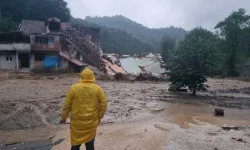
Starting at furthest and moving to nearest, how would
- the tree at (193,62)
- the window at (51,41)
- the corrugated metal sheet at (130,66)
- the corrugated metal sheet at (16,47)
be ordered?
the corrugated metal sheet at (130,66), the window at (51,41), the corrugated metal sheet at (16,47), the tree at (193,62)

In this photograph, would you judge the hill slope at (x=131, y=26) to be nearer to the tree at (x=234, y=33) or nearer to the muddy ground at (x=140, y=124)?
the tree at (x=234, y=33)

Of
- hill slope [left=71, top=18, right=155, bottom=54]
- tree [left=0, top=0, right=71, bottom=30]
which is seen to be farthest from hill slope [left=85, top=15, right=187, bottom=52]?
tree [left=0, top=0, right=71, bottom=30]

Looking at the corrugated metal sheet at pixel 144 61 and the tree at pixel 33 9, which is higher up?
the tree at pixel 33 9

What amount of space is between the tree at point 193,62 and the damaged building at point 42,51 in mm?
16977

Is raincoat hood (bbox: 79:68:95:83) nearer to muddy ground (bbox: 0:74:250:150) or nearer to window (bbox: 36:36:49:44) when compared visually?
muddy ground (bbox: 0:74:250:150)

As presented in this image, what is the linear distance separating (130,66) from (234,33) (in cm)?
1745

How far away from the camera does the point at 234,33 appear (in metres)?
38.0

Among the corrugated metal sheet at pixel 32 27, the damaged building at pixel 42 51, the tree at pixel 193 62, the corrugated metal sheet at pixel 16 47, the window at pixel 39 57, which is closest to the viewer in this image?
the tree at pixel 193 62

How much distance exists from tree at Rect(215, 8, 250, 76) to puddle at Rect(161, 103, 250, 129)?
28096mm

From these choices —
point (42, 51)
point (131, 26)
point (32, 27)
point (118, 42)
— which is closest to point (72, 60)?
point (42, 51)

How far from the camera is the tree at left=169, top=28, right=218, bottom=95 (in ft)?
46.4

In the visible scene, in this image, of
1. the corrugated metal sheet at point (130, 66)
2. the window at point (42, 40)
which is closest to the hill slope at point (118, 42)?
the corrugated metal sheet at point (130, 66)

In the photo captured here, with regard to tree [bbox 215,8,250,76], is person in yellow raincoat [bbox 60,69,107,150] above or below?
below

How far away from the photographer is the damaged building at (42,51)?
90.9ft
